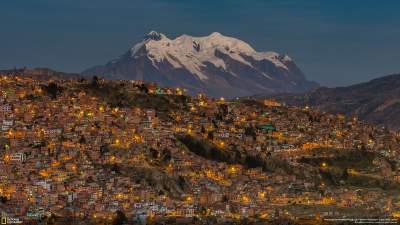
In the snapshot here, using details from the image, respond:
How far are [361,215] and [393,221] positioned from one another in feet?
42.7

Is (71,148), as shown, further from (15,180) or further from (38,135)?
(15,180)

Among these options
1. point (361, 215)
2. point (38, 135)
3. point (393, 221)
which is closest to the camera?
point (393, 221)

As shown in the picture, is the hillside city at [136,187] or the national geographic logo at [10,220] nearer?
the national geographic logo at [10,220]

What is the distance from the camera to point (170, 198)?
162 m

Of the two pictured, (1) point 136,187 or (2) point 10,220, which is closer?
(2) point 10,220

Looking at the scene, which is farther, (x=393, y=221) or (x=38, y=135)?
(x=38, y=135)

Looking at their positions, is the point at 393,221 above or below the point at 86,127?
below

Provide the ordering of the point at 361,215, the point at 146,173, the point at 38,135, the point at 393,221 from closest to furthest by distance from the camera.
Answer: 1. the point at 393,221
2. the point at 361,215
3. the point at 146,173
4. the point at 38,135

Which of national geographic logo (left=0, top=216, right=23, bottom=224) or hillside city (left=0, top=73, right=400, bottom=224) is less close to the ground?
hillside city (left=0, top=73, right=400, bottom=224)

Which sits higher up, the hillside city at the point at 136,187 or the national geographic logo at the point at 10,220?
the hillside city at the point at 136,187

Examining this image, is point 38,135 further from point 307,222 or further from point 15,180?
point 307,222

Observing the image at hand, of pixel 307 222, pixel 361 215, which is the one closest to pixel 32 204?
pixel 307 222

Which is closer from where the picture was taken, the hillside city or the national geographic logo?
the national geographic logo

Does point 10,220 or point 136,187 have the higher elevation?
point 136,187
